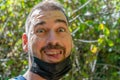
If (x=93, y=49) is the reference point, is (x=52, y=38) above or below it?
above

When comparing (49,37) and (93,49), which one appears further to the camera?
(93,49)

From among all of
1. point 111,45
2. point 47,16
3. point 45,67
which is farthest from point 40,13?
point 111,45

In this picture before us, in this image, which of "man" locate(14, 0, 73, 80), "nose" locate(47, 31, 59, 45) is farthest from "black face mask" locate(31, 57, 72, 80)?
"nose" locate(47, 31, 59, 45)

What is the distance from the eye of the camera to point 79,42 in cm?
409

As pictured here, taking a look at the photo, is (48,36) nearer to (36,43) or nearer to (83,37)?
(36,43)

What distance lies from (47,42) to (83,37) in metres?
2.36

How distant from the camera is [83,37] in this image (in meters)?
4.14

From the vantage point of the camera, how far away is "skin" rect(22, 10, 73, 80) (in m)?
1.81

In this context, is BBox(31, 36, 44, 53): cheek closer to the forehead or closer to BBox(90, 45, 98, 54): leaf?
the forehead

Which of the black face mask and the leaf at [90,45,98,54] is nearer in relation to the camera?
the black face mask

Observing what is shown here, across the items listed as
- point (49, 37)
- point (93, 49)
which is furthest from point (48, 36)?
point (93, 49)

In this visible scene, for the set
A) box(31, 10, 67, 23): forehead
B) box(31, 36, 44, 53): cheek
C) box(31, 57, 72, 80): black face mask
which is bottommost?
box(31, 57, 72, 80): black face mask

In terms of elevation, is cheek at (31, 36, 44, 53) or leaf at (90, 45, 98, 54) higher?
cheek at (31, 36, 44, 53)

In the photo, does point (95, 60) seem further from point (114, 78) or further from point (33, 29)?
point (33, 29)
